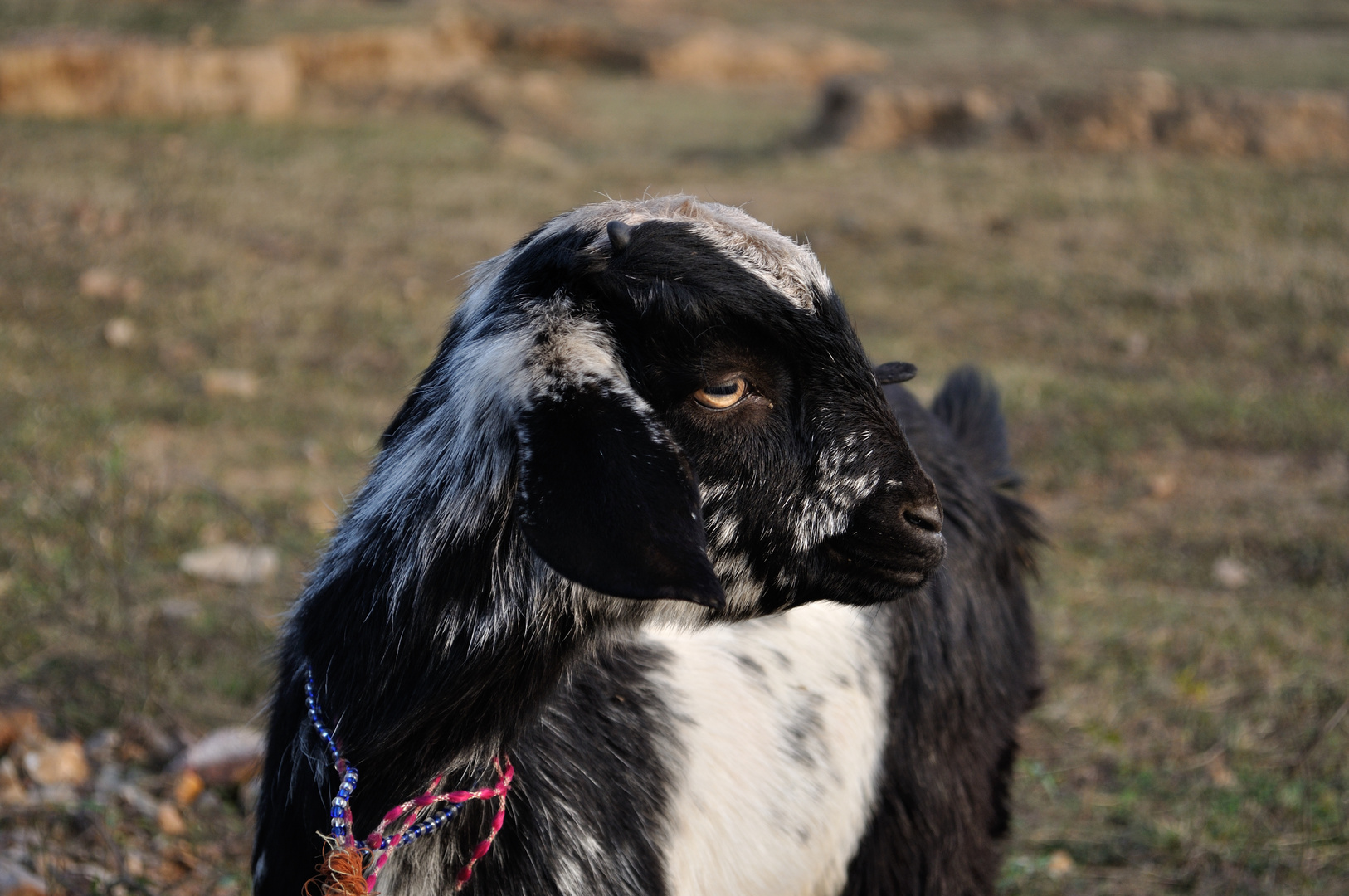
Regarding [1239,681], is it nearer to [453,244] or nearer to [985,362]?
[985,362]

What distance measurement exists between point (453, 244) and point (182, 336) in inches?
105

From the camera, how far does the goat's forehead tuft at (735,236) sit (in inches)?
71.6

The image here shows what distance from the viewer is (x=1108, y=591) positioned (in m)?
4.68

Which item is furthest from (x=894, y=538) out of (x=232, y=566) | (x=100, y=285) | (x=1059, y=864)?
(x=100, y=285)

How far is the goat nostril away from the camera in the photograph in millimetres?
1876

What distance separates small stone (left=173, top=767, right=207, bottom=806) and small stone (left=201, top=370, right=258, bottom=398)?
3.20m

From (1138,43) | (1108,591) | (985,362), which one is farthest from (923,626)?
(1138,43)

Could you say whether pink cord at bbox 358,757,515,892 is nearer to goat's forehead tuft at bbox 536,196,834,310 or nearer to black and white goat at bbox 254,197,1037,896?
black and white goat at bbox 254,197,1037,896

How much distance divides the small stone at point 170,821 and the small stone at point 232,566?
1.28 m

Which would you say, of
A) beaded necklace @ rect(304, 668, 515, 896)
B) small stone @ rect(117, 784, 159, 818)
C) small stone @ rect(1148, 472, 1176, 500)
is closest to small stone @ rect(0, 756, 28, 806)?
small stone @ rect(117, 784, 159, 818)

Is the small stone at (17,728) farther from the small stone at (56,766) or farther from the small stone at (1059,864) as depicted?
the small stone at (1059,864)

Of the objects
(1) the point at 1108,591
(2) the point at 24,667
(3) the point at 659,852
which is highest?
(3) the point at 659,852

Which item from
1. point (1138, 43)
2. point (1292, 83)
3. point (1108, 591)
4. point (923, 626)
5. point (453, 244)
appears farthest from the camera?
point (1138, 43)

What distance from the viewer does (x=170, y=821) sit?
2947mm
